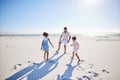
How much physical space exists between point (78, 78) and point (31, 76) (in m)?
1.72

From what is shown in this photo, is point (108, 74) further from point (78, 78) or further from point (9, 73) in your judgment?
point (9, 73)

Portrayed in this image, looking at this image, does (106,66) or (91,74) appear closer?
(91,74)

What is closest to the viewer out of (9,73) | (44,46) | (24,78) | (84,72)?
(24,78)

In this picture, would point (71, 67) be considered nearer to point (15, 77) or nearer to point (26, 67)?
point (26, 67)

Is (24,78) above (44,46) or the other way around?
the other way around

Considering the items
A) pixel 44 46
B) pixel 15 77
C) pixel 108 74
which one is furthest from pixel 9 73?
pixel 108 74

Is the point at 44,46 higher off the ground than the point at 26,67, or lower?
higher

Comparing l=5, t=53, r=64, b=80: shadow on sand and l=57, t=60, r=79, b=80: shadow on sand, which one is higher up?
l=5, t=53, r=64, b=80: shadow on sand

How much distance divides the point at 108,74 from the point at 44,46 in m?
3.41

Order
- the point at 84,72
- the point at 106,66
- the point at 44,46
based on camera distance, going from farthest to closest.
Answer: the point at 44,46 → the point at 106,66 → the point at 84,72

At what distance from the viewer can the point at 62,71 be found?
5.17m

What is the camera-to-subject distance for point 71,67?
5.69 m

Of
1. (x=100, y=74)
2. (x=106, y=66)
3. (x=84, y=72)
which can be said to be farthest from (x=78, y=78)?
(x=106, y=66)

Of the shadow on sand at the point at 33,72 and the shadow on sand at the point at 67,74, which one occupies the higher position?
the shadow on sand at the point at 33,72
